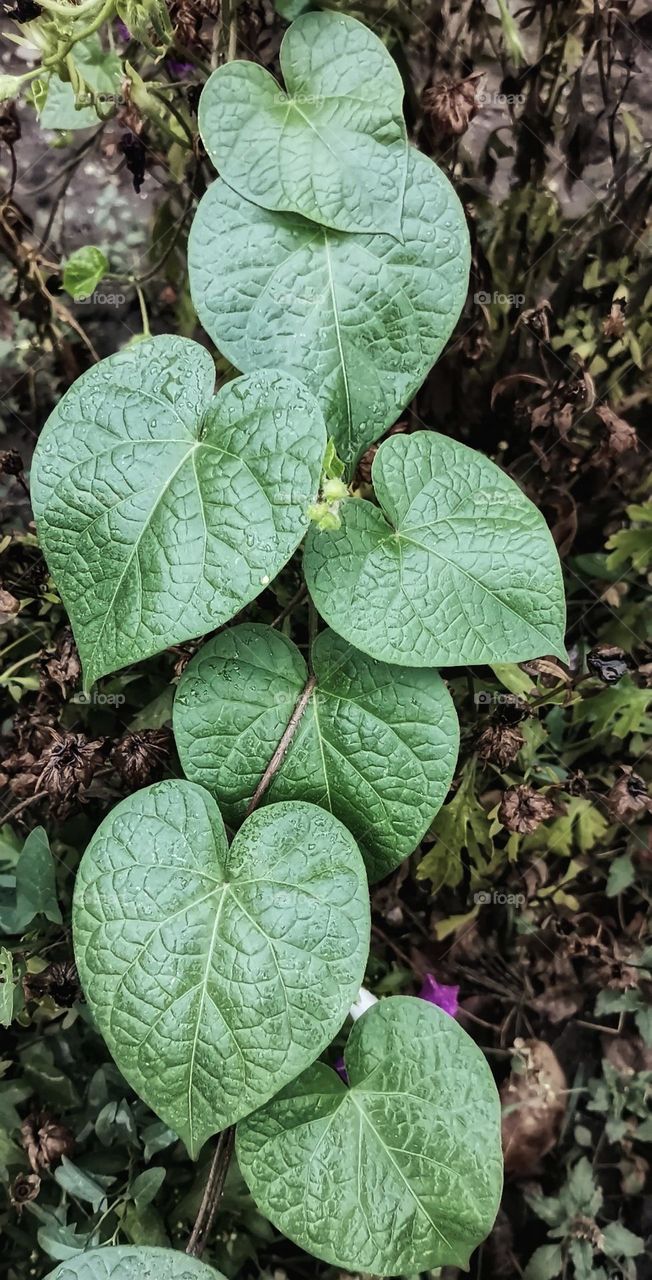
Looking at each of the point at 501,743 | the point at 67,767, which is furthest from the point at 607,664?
the point at 67,767

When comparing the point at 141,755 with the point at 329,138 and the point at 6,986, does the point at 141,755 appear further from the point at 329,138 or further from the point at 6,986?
the point at 329,138

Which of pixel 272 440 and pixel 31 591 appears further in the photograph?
pixel 31 591

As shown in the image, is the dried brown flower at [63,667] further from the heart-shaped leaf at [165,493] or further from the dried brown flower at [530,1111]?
the dried brown flower at [530,1111]

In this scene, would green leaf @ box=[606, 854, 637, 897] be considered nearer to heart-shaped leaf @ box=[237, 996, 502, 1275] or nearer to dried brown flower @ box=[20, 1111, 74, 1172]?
heart-shaped leaf @ box=[237, 996, 502, 1275]

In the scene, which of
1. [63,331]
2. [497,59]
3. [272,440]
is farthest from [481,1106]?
[497,59]

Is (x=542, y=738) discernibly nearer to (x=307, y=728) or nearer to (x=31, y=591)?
(x=307, y=728)

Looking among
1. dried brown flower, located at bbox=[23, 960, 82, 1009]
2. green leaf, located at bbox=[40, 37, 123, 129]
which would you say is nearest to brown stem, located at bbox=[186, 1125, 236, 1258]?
dried brown flower, located at bbox=[23, 960, 82, 1009]
